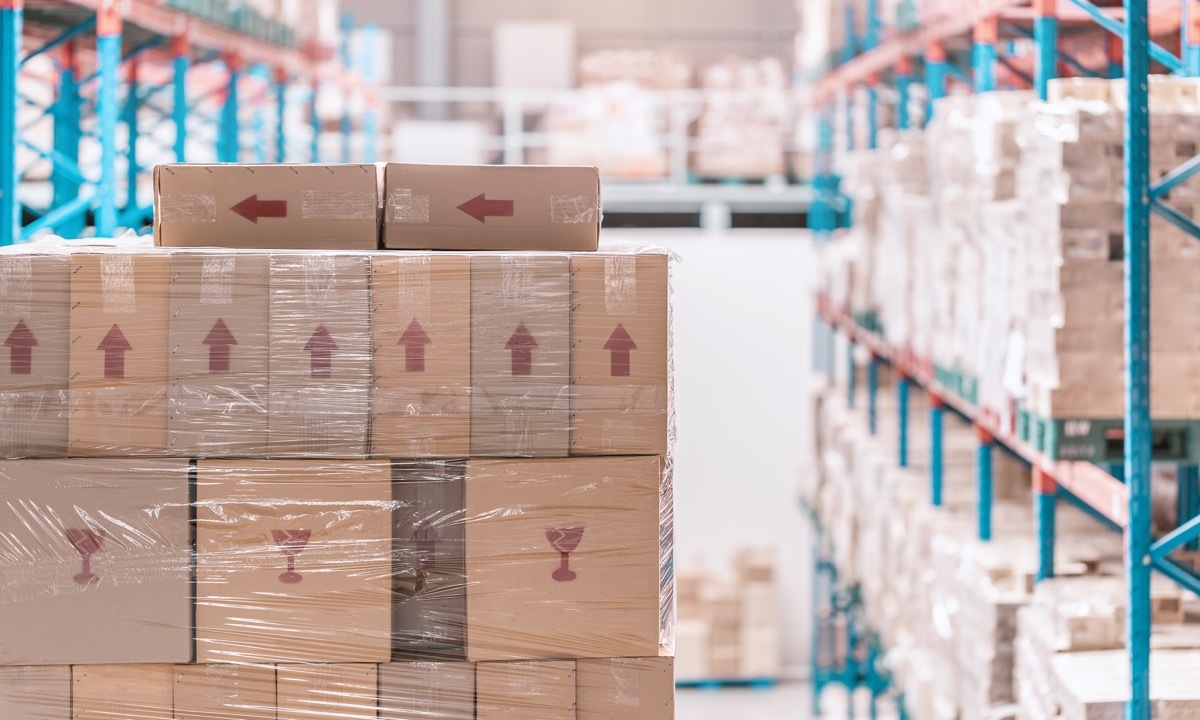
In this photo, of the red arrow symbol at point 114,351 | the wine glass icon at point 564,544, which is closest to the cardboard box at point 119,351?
the red arrow symbol at point 114,351

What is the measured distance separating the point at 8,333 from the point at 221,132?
671 cm

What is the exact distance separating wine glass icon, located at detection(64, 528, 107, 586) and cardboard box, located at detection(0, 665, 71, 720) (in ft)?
0.69

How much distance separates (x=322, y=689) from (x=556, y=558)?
61cm

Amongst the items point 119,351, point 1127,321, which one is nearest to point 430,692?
point 119,351

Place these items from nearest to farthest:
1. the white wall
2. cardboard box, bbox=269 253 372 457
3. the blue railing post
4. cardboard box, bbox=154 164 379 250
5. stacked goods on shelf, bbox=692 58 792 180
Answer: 1. cardboard box, bbox=269 253 372 457
2. cardboard box, bbox=154 164 379 250
3. the blue railing post
4. the white wall
5. stacked goods on shelf, bbox=692 58 792 180

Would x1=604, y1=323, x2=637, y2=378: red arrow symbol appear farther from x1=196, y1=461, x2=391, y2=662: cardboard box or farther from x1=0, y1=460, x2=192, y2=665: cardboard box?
x1=0, y1=460, x2=192, y2=665: cardboard box

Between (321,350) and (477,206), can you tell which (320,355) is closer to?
(321,350)

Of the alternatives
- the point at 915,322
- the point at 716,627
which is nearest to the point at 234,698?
the point at 915,322

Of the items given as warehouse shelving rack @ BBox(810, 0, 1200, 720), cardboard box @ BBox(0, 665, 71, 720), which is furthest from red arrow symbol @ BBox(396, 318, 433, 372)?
warehouse shelving rack @ BBox(810, 0, 1200, 720)

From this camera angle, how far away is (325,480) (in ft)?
10.2

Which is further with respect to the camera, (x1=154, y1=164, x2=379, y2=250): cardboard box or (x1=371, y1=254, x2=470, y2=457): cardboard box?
(x1=154, y1=164, x2=379, y2=250): cardboard box

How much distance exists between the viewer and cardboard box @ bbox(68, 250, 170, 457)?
122 inches

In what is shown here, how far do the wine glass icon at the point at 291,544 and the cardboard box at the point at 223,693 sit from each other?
232 millimetres

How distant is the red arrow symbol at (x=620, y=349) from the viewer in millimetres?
3133
